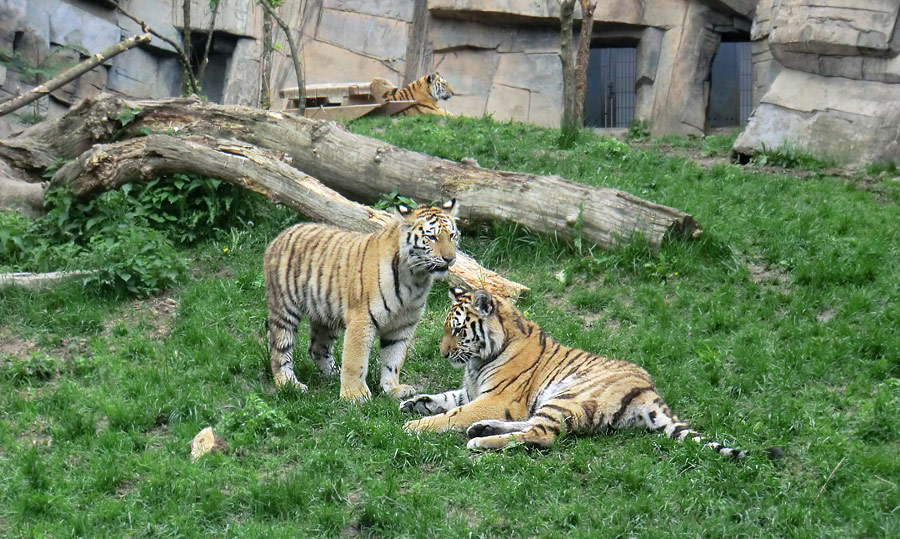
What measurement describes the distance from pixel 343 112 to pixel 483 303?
32.4 ft

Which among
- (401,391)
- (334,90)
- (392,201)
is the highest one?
(334,90)

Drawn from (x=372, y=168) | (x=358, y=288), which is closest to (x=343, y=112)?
(x=372, y=168)

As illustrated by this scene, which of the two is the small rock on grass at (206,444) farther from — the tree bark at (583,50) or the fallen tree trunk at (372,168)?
the tree bark at (583,50)

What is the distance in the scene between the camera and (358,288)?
6.98 m

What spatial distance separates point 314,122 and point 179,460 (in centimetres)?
551

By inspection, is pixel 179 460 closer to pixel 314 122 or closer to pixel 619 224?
pixel 619 224

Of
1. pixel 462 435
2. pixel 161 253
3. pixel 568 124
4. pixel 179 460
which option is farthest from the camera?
pixel 568 124

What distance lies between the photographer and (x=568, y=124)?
1303cm

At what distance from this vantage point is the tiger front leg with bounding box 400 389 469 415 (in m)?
6.73

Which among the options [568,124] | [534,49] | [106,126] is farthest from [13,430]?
[534,49]

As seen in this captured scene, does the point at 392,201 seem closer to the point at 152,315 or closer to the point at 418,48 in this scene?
the point at 152,315

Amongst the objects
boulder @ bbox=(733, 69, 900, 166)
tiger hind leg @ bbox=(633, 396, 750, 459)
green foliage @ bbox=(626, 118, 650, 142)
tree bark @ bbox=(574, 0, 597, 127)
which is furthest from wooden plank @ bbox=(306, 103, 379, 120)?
tiger hind leg @ bbox=(633, 396, 750, 459)

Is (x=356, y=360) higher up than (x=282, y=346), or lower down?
higher up

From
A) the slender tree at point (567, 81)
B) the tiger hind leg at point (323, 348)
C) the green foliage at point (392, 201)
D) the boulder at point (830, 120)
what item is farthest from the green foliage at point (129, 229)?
the boulder at point (830, 120)
